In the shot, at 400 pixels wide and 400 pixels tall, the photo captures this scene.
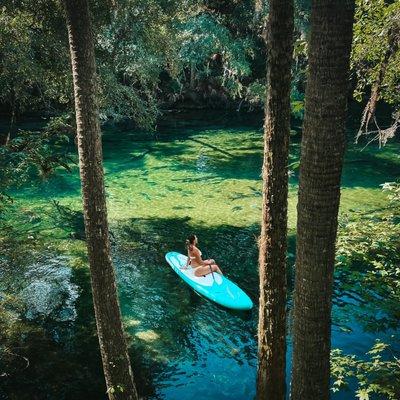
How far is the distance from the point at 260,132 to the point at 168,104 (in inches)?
375

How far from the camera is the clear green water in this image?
8648 mm

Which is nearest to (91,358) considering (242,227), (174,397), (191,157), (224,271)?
(174,397)

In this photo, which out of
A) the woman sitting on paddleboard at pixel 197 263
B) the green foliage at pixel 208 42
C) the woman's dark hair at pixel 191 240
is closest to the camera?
the woman's dark hair at pixel 191 240

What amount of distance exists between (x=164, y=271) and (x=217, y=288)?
2.20 metres

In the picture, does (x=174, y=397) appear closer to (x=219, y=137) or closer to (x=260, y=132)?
(x=219, y=137)

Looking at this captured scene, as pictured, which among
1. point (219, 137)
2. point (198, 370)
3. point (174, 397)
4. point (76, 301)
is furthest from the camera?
point (219, 137)

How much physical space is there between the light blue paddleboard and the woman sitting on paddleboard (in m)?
0.12

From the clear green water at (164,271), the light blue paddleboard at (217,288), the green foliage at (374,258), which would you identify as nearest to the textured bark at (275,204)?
the green foliage at (374,258)

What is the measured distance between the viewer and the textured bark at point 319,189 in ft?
9.30

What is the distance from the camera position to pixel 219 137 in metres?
31.1

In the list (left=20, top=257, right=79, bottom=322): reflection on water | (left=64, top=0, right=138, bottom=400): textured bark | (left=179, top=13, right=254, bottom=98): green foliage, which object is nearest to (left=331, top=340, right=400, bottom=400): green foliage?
(left=64, top=0, right=138, bottom=400): textured bark

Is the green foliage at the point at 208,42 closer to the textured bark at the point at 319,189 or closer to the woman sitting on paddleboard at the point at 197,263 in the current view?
the woman sitting on paddleboard at the point at 197,263

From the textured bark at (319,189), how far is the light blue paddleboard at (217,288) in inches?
272

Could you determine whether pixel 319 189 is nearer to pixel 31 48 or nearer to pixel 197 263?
pixel 197 263
